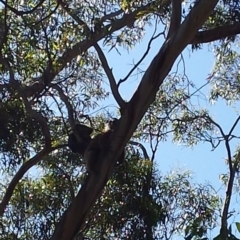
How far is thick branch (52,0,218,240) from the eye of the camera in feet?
16.7

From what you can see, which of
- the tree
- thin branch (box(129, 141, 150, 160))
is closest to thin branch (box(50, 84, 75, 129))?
the tree

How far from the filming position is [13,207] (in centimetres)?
764

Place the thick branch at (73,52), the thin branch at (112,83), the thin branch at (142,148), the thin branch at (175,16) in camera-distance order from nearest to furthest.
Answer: the thin branch at (112,83), the thin branch at (175,16), the thick branch at (73,52), the thin branch at (142,148)

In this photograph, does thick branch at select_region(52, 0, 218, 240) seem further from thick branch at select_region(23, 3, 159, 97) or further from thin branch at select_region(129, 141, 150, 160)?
thin branch at select_region(129, 141, 150, 160)

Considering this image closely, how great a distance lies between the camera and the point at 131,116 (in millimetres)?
5309

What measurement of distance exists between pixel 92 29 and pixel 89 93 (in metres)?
1.45

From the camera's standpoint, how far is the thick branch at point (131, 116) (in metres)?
5.09

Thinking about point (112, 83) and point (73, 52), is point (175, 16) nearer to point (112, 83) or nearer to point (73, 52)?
point (112, 83)

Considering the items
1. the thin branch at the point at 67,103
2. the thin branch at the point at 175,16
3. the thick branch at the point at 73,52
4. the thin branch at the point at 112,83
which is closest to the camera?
the thin branch at the point at 112,83

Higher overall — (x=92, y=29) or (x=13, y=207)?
(x=92, y=29)

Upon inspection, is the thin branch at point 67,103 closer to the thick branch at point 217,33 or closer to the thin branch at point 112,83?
the thin branch at point 112,83

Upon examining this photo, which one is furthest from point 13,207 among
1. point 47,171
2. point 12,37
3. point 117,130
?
point 117,130

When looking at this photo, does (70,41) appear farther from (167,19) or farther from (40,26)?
(167,19)

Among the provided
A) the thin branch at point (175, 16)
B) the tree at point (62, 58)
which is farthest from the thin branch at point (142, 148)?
the thin branch at point (175, 16)
